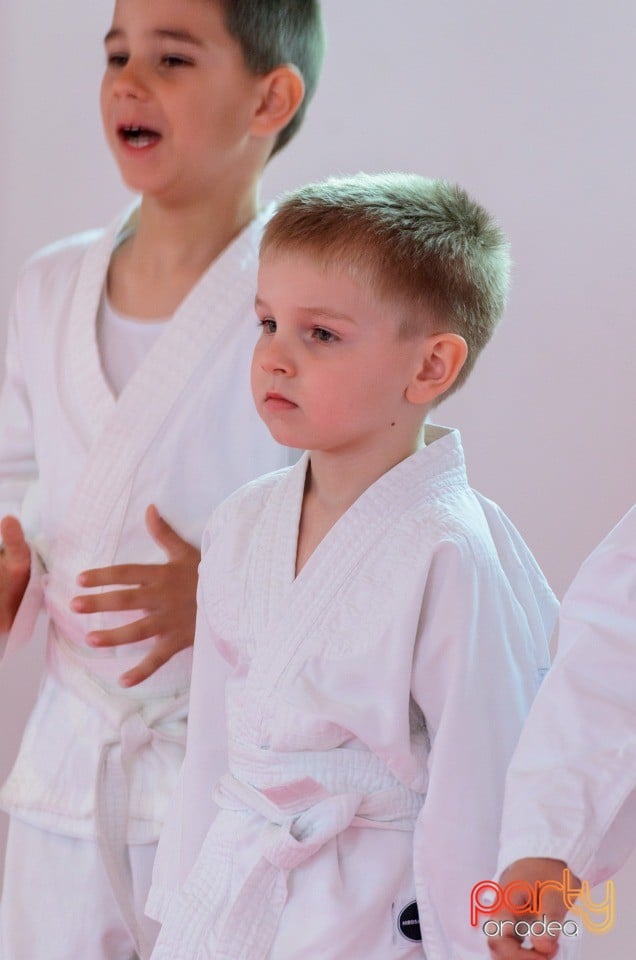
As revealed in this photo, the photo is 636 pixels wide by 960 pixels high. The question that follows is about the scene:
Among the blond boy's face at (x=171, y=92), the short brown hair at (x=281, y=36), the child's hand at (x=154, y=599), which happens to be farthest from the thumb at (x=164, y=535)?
the short brown hair at (x=281, y=36)

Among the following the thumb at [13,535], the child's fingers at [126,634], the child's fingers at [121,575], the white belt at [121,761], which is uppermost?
the thumb at [13,535]

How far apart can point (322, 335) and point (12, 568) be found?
0.53 metres

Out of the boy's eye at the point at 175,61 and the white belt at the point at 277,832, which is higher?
the boy's eye at the point at 175,61

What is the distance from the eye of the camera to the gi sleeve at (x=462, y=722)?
3.56 feet

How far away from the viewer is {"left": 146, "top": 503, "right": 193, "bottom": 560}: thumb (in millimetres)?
1426

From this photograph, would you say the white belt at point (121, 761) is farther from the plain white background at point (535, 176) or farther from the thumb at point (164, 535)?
the plain white background at point (535, 176)

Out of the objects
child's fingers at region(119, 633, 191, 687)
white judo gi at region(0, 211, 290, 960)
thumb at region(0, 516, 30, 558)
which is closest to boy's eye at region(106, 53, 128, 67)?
white judo gi at region(0, 211, 290, 960)

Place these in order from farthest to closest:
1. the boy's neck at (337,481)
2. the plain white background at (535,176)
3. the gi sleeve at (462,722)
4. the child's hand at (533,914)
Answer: the plain white background at (535,176) < the boy's neck at (337,481) < the gi sleeve at (462,722) < the child's hand at (533,914)

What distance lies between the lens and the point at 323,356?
1.13m

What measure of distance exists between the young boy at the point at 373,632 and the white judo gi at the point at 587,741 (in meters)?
0.11

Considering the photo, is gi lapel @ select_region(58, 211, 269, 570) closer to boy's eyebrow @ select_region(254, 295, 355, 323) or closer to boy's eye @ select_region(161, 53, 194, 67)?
boy's eye @ select_region(161, 53, 194, 67)

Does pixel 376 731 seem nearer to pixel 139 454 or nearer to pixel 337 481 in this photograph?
pixel 337 481

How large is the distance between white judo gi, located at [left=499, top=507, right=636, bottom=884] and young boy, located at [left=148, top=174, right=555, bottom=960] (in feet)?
0.35

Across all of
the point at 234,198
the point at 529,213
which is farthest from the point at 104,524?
the point at 529,213
